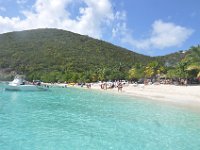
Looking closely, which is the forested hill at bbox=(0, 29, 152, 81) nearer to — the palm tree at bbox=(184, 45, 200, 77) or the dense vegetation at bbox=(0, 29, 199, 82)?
the dense vegetation at bbox=(0, 29, 199, 82)

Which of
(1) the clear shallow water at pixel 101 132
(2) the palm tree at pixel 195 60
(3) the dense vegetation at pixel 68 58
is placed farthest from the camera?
(3) the dense vegetation at pixel 68 58

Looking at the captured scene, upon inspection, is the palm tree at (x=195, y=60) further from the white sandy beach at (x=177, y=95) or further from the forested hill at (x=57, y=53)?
the forested hill at (x=57, y=53)

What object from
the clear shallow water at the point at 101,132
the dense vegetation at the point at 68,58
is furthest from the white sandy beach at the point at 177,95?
the dense vegetation at the point at 68,58

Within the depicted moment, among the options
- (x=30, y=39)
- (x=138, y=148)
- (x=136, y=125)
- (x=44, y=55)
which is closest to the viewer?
(x=138, y=148)

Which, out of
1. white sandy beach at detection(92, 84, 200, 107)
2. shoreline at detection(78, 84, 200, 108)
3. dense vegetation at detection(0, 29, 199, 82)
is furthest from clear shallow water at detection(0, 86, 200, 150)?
dense vegetation at detection(0, 29, 199, 82)

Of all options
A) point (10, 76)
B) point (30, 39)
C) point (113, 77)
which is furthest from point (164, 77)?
point (30, 39)

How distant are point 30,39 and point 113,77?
67.2 m

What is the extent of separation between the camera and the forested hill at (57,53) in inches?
4931

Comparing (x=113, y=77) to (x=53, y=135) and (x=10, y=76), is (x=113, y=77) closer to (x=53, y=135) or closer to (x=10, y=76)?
(x=10, y=76)

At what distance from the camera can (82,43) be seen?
6171 inches

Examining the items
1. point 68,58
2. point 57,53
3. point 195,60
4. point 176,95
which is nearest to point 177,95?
point 176,95

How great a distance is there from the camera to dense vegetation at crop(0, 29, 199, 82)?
98062 millimetres

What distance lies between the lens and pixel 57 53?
457 feet

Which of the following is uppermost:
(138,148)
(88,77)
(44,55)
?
(44,55)
